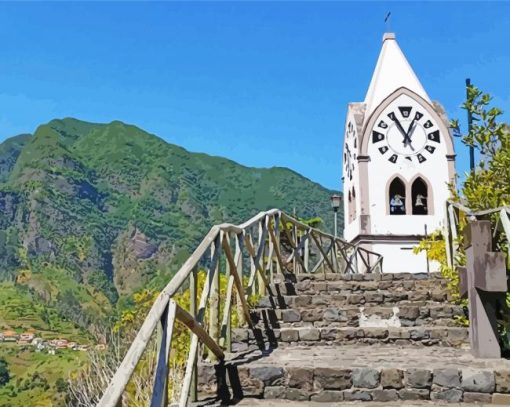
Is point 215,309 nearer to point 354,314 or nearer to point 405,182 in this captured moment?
point 354,314

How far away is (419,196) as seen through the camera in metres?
24.2

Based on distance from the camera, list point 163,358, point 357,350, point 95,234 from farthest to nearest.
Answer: point 95,234 < point 357,350 < point 163,358

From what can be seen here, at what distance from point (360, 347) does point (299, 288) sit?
1.98 metres

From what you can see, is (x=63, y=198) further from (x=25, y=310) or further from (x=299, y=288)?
(x=299, y=288)

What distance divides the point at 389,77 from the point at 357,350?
814 inches

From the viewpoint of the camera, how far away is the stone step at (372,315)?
6.75 metres

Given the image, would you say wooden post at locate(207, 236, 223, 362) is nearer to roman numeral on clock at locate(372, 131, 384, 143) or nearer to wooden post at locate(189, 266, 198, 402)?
wooden post at locate(189, 266, 198, 402)

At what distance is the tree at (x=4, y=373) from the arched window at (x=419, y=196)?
74.1 m

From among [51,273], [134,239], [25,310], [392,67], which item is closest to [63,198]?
[134,239]

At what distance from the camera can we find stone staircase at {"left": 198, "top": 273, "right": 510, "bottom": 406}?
4.64 meters

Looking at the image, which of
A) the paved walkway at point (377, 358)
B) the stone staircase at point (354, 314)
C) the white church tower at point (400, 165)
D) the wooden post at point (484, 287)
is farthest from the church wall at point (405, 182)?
the wooden post at point (484, 287)

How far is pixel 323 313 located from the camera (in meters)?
6.83

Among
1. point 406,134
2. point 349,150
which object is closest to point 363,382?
point 406,134

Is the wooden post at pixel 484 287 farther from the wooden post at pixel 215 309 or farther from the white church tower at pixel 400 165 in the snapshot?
the white church tower at pixel 400 165
